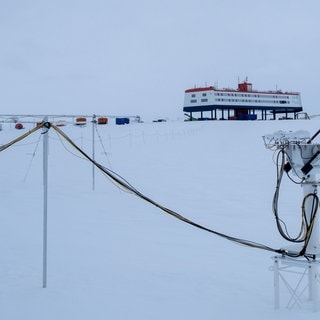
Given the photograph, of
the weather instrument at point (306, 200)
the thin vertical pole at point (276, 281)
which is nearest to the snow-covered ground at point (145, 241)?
the thin vertical pole at point (276, 281)

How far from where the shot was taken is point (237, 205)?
13750 mm

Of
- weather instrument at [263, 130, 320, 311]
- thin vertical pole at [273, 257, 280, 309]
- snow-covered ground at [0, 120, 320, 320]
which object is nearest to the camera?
weather instrument at [263, 130, 320, 311]

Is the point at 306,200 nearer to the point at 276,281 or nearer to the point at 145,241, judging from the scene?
the point at 276,281

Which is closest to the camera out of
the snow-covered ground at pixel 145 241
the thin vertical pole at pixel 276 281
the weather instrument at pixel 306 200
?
the weather instrument at pixel 306 200

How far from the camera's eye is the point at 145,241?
31.3 feet

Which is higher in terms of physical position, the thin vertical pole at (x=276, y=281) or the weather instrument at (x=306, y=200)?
the weather instrument at (x=306, y=200)

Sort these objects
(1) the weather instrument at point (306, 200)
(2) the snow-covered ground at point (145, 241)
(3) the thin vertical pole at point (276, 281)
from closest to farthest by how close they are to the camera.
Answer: (1) the weather instrument at point (306, 200) < (3) the thin vertical pole at point (276, 281) < (2) the snow-covered ground at point (145, 241)

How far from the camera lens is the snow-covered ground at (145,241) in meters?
5.89

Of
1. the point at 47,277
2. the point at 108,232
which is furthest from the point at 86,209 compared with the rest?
the point at 47,277

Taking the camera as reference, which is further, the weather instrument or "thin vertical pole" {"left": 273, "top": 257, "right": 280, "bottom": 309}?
"thin vertical pole" {"left": 273, "top": 257, "right": 280, "bottom": 309}

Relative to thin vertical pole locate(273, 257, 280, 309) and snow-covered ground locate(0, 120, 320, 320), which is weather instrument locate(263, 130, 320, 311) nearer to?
thin vertical pole locate(273, 257, 280, 309)

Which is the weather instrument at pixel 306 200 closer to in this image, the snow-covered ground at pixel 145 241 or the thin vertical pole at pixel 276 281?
the thin vertical pole at pixel 276 281

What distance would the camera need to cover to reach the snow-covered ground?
5887 mm

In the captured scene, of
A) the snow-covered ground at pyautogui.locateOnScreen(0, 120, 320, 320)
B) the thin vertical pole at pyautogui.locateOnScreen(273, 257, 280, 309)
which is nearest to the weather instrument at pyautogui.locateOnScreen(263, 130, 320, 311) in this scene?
the thin vertical pole at pyautogui.locateOnScreen(273, 257, 280, 309)
